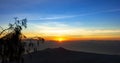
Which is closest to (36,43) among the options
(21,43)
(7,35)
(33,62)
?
(21,43)

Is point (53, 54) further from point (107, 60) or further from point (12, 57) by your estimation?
point (12, 57)

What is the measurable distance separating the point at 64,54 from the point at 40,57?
3170 mm

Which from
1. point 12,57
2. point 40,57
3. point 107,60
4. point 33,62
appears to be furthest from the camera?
point 40,57

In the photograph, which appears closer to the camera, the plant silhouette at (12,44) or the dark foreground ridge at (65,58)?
the plant silhouette at (12,44)

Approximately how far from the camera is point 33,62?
25.9m

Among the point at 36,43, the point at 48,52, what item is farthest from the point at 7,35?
the point at 48,52

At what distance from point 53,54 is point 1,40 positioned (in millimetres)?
16954

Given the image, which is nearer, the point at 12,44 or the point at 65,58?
the point at 12,44

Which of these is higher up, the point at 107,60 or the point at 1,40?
the point at 1,40

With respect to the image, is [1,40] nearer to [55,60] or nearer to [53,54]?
[55,60]

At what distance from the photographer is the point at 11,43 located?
13.3 m

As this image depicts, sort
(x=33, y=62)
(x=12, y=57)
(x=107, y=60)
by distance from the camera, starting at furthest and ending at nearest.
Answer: (x=33, y=62) → (x=107, y=60) → (x=12, y=57)

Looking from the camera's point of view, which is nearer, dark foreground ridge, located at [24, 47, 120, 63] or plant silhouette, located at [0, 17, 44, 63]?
plant silhouette, located at [0, 17, 44, 63]

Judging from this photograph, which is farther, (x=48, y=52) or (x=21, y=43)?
(x=48, y=52)
